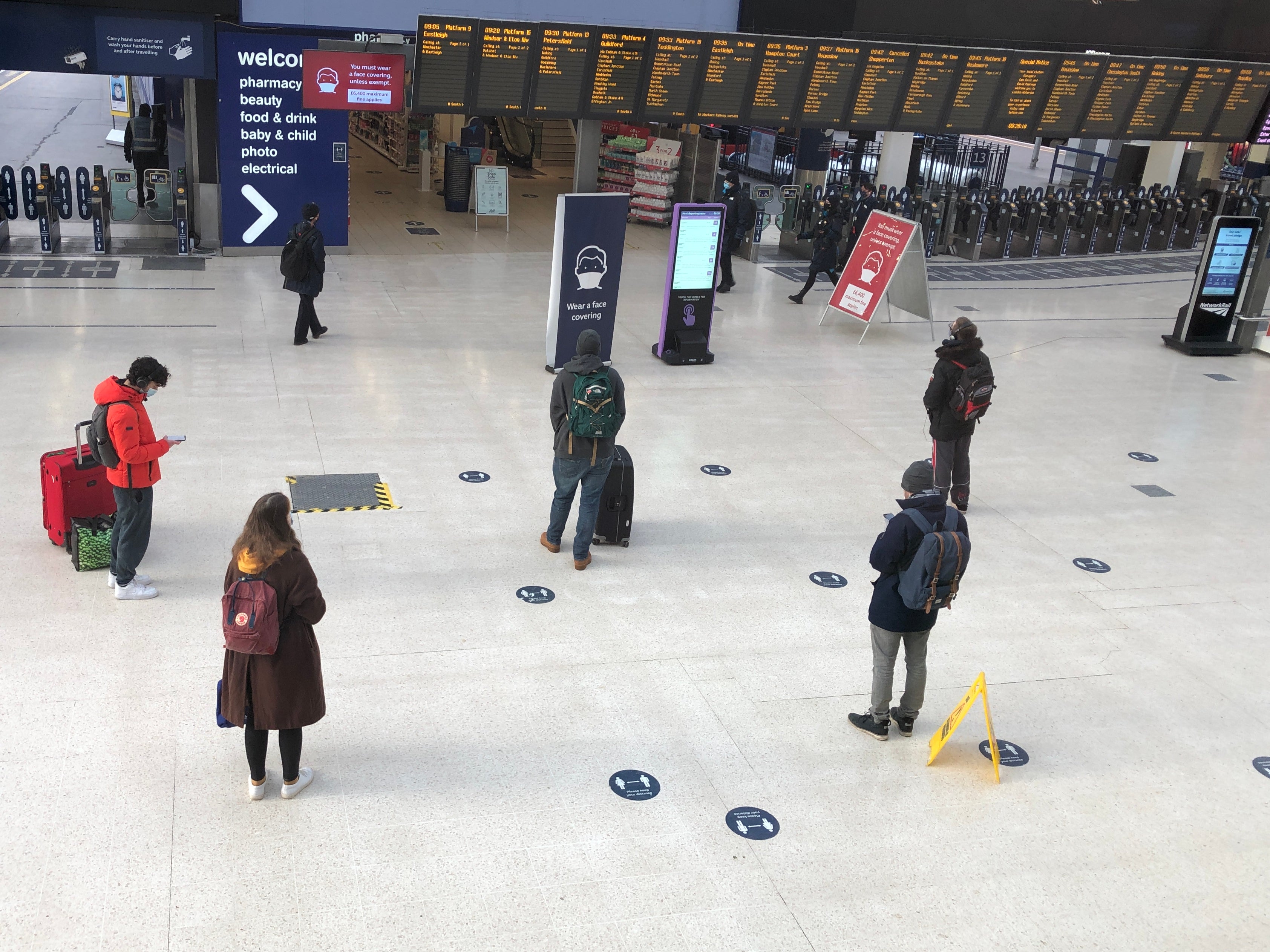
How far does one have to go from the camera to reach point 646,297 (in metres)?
13.9

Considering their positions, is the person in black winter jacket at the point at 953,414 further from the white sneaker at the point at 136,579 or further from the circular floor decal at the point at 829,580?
the white sneaker at the point at 136,579

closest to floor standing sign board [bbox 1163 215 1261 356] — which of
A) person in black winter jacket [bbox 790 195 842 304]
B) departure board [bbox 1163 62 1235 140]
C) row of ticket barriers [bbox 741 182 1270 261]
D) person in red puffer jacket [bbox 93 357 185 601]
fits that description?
departure board [bbox 1163 62 1235 140]

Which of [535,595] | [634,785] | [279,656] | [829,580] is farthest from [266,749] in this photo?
[829,580]

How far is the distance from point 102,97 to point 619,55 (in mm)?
25484

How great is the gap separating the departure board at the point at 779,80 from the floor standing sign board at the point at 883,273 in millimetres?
1687

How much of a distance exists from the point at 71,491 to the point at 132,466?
0.86m

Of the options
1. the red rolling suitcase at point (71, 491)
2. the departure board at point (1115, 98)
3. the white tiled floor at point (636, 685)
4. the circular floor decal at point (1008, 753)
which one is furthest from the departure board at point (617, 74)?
the circular floor decal at point (1008, 753)

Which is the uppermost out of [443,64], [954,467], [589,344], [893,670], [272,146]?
[443,64]

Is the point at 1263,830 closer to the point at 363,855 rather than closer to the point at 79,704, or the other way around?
the point at 363,855

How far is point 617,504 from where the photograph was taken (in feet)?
23.9

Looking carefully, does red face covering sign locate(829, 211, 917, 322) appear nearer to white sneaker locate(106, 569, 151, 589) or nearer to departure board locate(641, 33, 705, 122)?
departure board locate(641, 33, 705, 122)

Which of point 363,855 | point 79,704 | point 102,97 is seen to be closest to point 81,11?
point 79,704

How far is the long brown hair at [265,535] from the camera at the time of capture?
422 centimetres

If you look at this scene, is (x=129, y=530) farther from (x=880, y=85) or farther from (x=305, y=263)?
Result: (x=880, y=85)
